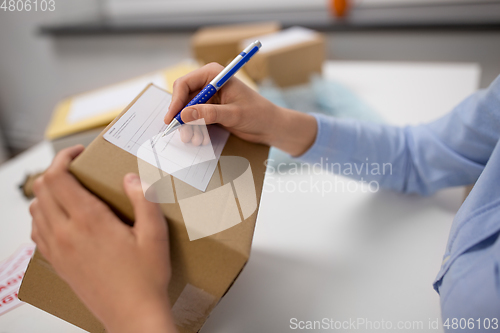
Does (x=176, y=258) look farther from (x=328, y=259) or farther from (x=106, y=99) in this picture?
(x=106, y=99)

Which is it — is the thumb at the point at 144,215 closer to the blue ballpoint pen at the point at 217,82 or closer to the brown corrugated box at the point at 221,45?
the blue ballpoint pen at the point at 217,82

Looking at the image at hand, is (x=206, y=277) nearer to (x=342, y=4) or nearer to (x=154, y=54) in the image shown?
Result: (x=342, y=4)

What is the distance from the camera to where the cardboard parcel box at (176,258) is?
0.33 meters

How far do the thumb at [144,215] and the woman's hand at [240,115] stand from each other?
0.33ft

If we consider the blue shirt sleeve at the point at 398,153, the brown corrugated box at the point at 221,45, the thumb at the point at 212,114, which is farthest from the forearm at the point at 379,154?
the brown corrugated box at the point at 221,45

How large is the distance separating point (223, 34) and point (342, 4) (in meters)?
0.52

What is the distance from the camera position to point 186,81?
1.44 feet

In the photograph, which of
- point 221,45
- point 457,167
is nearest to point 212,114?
point 457,167

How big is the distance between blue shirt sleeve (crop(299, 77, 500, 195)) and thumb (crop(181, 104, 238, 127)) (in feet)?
0.55

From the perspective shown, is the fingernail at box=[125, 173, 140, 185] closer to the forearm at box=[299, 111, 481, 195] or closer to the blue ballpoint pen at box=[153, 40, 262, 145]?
the blue ballpoint pen at box=[153, 40, 262, 145]

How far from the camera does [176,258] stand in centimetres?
33

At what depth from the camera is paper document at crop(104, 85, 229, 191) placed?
0.36m

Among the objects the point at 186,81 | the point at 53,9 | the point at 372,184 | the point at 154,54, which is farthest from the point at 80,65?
the point at 372,184

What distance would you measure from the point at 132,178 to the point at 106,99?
47 centimetres
